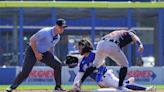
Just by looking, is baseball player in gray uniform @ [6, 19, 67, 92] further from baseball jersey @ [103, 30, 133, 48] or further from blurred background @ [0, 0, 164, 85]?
blurred background @ [0, 0, 164, 85]

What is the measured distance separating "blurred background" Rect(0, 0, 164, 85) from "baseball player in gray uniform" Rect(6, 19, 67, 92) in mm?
13290

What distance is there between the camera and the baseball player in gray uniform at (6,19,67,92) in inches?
434

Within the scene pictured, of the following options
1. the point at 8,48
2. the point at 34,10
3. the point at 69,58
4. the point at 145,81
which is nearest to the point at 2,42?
the point at 8,48

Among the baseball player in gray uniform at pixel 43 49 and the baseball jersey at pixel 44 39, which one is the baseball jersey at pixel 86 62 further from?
the baseball jersey at pixel 44 39

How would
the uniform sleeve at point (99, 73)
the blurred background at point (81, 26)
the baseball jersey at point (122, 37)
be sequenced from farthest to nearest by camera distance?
the blurred background at point (81, 26)
the uniform sleeve at point (99, 73)
the baseball jersey at point (122, 37)

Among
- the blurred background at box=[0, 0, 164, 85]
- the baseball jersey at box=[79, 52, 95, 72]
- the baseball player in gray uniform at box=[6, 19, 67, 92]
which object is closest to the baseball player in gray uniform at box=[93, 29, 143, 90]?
the baseball jersey at box=[79, 52, 95, 72]

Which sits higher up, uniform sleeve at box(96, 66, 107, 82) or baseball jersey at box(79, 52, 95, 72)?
baseball jersey at box(79, 52, 95, 72)

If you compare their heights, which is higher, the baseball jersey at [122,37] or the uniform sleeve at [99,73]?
the baseball jersey at [122,37]

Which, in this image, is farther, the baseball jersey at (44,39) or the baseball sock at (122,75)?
the baseball jersey at (44,39)

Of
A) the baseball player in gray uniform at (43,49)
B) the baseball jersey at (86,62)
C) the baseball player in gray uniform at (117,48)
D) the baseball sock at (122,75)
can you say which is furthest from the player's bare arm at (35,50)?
the baseball sock at (122,75)

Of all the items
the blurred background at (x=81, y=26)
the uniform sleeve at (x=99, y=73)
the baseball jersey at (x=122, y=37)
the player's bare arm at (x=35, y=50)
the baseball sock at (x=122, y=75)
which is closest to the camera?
the baseball sock at (x=122, y=75)

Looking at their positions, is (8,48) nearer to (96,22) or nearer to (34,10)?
(34,10)

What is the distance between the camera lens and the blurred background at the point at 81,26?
2491 centimetres

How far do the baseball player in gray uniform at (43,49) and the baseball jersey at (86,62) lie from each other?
22.7 inches
